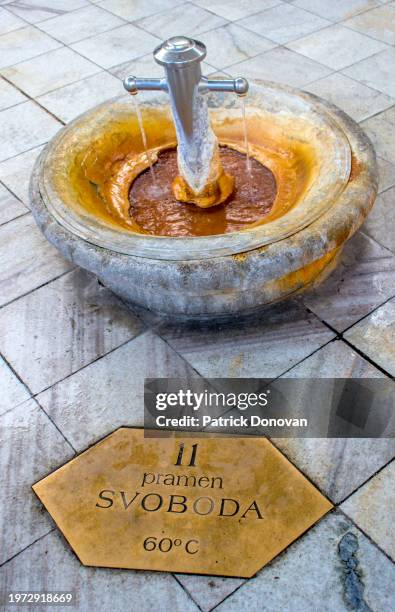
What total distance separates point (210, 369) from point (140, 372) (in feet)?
1.23

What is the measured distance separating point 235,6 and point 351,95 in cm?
229

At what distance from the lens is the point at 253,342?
10.6 ft

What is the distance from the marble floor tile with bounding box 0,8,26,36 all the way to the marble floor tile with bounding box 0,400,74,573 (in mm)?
5081

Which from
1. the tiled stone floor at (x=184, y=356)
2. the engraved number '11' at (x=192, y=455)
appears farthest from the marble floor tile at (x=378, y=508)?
the engraved number '11' at (x=192, y=455)

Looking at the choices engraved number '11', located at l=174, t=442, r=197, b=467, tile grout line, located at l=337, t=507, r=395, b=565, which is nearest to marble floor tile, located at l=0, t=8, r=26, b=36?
engraved number '11', located at l=174, t=442, r=197, b=467

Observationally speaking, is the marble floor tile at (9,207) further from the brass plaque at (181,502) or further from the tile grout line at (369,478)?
the tile grout line at (369,478)

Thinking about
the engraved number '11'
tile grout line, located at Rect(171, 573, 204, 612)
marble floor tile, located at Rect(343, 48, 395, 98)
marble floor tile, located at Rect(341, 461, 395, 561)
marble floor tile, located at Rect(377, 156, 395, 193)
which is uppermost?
marble floor tile, located at Rect(343, 48, 395, 98)

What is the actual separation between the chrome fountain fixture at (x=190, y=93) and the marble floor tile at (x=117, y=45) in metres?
2.93

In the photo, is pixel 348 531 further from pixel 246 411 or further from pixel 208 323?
pixel 208 323

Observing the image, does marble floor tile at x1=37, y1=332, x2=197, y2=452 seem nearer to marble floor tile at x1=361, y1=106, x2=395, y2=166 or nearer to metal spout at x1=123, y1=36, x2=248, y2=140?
metal spout at x1=123, y1=36, x2=248, y2=140

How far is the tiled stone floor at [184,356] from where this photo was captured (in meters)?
2.43

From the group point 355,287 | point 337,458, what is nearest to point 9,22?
point 355,287

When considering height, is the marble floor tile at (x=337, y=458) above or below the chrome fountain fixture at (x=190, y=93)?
below

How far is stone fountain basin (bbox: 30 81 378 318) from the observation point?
9.18 ft
